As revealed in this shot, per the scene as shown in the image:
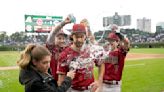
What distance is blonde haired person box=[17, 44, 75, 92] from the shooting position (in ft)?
11.6

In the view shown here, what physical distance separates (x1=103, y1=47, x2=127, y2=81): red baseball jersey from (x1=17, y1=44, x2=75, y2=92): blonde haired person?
2.83 m

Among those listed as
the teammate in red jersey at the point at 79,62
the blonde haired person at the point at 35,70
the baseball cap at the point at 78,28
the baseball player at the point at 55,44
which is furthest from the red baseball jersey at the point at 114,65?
the blonde haired person at the point at 35,70

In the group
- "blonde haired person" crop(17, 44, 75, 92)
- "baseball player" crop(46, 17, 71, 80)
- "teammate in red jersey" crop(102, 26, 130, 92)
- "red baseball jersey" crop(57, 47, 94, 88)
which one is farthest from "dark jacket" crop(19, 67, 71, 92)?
"teammate in red jersey" crop(102, 26, 130, 92)

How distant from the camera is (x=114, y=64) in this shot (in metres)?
6.44

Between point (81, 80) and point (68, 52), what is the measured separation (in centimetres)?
43

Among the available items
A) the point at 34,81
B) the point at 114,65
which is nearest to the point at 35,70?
the point at 34,81

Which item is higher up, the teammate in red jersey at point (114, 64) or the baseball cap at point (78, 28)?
the baseball cap at point (78, 28)

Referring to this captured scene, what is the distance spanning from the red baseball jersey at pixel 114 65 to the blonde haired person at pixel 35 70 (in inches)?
111

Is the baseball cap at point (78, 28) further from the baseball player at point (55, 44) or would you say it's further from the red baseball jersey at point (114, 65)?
the red baseball jersey at point (114, 65)

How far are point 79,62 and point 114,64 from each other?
2.02m

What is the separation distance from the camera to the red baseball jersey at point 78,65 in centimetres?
454

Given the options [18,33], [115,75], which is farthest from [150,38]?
[115,75]

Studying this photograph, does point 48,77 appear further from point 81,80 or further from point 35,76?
point 81,80

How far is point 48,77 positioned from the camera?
12.0 feet
